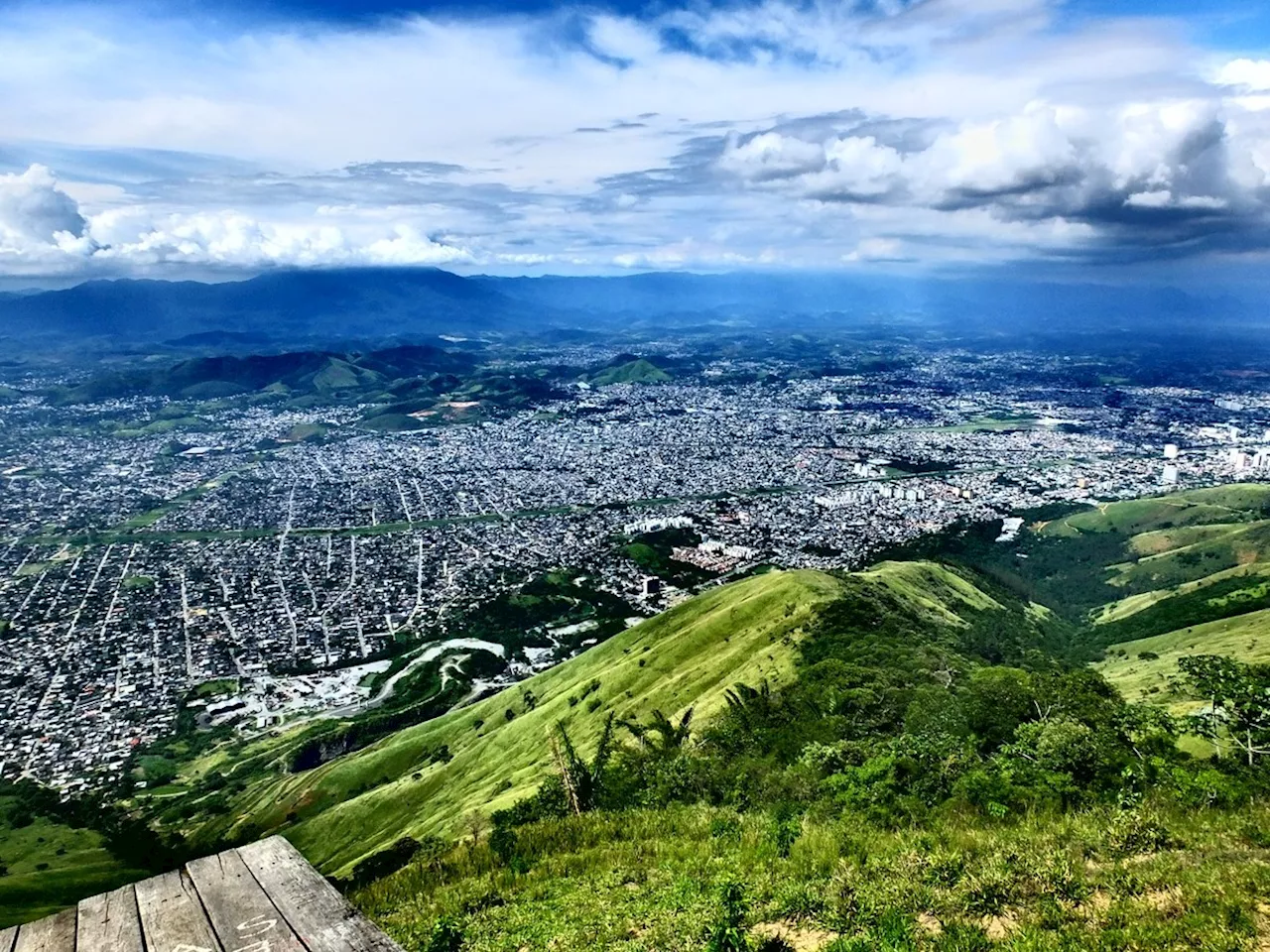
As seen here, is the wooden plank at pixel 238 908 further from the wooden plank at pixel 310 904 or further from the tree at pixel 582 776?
the tree at pixel 582 776

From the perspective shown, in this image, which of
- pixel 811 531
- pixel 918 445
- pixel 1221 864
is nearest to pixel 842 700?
pixel 1221 864

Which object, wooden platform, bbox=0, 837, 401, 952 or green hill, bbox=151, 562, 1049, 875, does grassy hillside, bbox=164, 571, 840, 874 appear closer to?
green hill, bbox=151, 562, 1049, 875

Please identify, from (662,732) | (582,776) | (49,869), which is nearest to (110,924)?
(582,776)

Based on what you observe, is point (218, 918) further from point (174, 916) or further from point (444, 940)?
point (444, 940)

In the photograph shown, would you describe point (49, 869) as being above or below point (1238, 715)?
below

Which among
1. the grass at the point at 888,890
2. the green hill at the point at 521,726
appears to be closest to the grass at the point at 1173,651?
the green hill at the point at 521,726

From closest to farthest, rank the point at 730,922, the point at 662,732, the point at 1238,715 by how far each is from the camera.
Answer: the point at 730,922 < the point at 1238,715 < the point at 662,732
